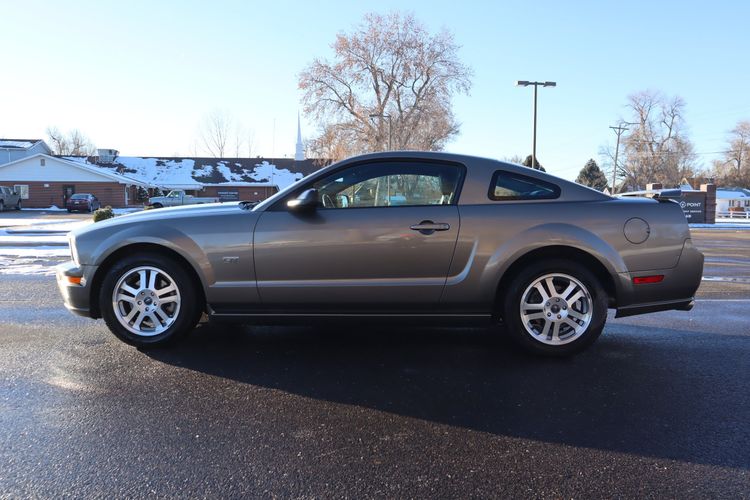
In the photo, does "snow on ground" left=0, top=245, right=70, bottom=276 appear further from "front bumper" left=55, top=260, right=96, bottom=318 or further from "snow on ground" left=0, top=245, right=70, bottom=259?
"front bumper" left=55, top=260, right=96, bottom=318

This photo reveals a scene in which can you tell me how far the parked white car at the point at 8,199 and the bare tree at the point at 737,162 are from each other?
92.5 m

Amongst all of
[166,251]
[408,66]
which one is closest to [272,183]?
[408,66]

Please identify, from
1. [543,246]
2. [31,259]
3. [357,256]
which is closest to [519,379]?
[543,246]

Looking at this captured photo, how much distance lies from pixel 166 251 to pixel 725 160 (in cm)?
9990

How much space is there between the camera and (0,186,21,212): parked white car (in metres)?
37.1

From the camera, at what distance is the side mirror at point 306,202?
12.9 feet

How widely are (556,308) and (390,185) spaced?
160 cm

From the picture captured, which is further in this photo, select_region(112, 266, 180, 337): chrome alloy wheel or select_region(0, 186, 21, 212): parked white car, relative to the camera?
select_region(0, 186, 21, 212): parked white car

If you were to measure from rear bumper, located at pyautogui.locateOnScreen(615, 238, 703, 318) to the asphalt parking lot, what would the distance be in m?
0.41

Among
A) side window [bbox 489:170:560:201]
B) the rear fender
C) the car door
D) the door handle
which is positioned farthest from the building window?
the rear fender

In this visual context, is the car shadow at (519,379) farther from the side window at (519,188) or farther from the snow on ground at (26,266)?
the snow on ground at (26,266)

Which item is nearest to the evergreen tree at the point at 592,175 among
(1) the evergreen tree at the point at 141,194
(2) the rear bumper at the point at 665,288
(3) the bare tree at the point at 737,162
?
(3) the bare tree at the point at 737,162

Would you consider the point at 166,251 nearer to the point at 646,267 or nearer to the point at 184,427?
the point at 184,427

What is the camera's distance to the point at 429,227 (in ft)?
12.9
